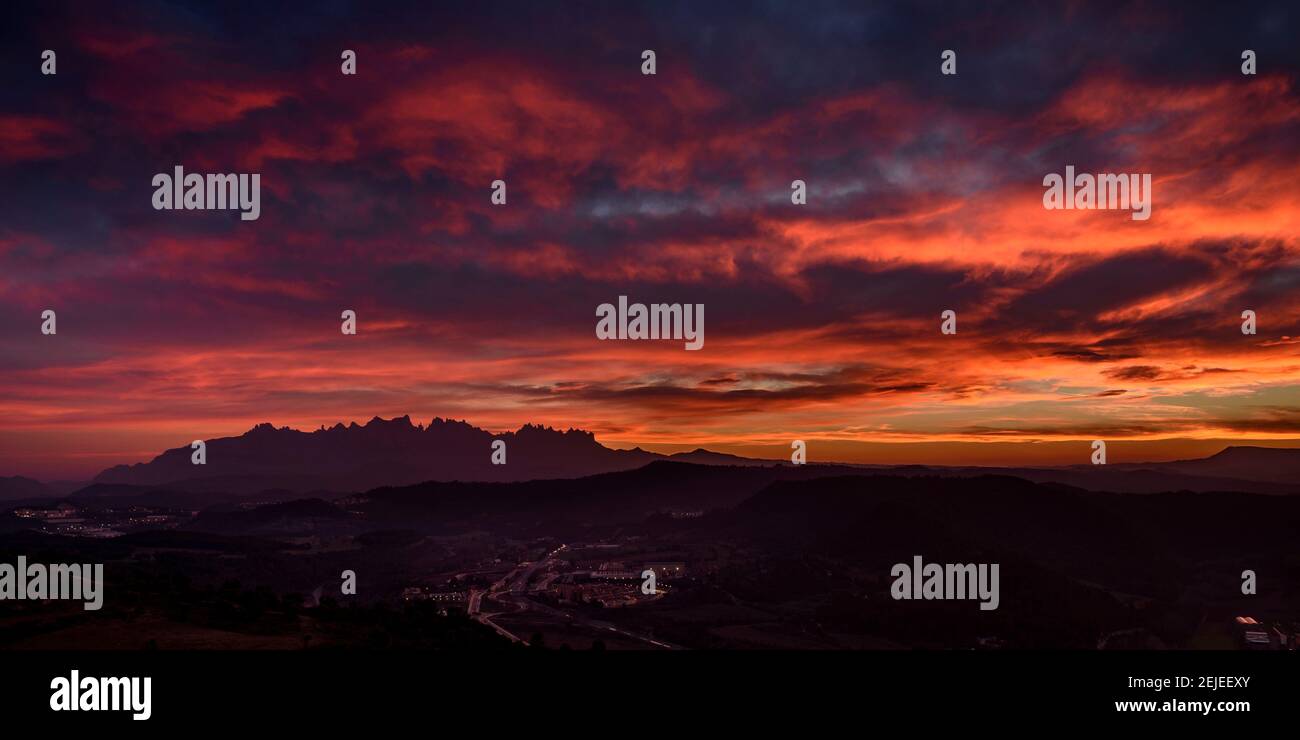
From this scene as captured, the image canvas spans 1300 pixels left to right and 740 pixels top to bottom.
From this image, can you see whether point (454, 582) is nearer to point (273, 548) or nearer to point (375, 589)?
point (375, 589)

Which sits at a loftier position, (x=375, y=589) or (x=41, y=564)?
(x=41, y=564)
